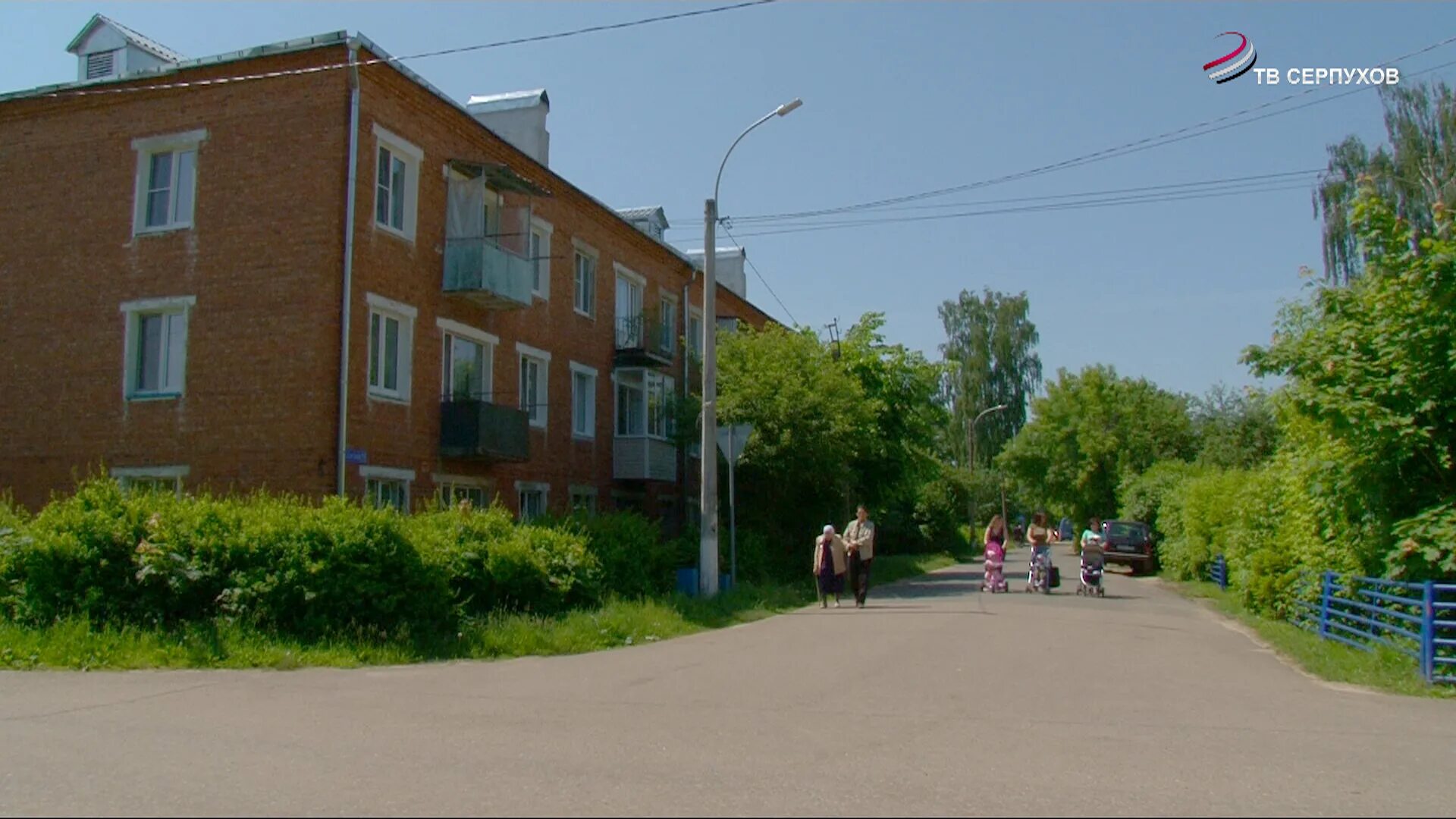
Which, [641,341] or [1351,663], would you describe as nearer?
[1351,663]

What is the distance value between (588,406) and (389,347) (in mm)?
8274

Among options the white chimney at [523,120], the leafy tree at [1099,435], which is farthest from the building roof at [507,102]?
the leafy tree at [1099,435]

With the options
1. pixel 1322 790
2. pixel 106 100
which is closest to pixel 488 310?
pixel 106 100

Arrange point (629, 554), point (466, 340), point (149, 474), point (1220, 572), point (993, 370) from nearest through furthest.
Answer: point (629, 554), point (149, 474), point (466, 340), point (1220, 572), point (993, 370)

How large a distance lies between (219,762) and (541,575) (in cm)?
837

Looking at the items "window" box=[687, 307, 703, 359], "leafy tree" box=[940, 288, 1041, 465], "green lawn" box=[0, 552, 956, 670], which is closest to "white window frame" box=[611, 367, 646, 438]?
"window" box=[687, 307, 703, 359]

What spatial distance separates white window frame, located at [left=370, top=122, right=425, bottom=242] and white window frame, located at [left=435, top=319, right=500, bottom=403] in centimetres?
185

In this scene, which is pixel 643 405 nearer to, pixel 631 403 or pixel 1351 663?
pixel 631 403

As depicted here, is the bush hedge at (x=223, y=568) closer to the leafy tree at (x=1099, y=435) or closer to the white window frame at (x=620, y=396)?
the white window frame at (x=620, y=396)

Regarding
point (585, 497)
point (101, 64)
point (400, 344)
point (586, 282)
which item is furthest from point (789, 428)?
point (101, 64)

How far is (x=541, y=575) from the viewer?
50.3ft

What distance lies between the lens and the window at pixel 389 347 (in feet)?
63.6

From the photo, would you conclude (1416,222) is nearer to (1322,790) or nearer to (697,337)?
(697,337)

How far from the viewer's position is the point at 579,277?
2780 cm
